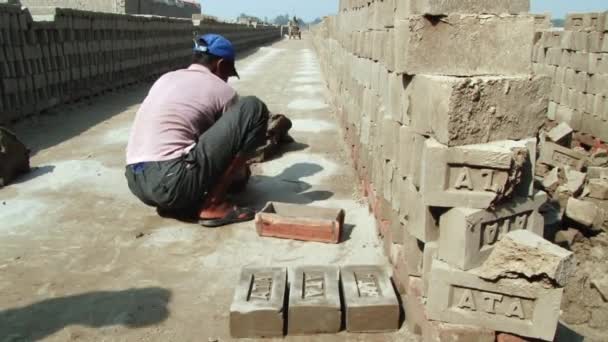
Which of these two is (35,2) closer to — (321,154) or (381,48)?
(321,154)

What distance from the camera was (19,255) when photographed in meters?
Answer: 3.51

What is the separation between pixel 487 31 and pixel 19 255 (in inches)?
124

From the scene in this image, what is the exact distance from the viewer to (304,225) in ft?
12.2

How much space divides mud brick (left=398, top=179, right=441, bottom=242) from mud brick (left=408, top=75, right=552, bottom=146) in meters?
0.34

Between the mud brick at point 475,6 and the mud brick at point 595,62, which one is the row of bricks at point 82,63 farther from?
the mud brick at point 595,62

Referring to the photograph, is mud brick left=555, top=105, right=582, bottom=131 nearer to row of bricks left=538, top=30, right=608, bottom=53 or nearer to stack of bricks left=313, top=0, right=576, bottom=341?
row of bricks left=538, top=30, right=608, bottom=53

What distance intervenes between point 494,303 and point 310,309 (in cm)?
87

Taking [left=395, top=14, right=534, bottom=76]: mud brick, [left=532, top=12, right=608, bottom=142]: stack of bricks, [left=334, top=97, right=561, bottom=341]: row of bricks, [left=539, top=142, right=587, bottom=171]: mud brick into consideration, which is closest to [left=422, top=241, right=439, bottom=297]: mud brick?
[left=334, top=97, right=561, bottom=341]: row of bricks

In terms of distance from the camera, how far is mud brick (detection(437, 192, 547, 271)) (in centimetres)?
235

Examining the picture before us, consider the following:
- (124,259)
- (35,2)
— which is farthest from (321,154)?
(35,2)

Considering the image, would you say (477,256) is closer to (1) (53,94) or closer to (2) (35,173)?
(2) (35,173)

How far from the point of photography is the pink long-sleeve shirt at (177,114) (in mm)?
3855

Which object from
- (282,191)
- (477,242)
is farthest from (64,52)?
(477,242)

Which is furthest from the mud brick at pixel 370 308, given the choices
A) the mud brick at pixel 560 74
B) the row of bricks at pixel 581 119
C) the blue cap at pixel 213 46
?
the mud brick at pixel 560 74
